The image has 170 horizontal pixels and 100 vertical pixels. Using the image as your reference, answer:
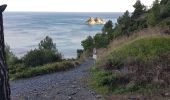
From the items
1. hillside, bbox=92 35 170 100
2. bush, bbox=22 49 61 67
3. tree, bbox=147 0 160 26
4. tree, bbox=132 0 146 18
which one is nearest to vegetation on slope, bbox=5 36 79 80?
bush, bbox=22 49 61 67

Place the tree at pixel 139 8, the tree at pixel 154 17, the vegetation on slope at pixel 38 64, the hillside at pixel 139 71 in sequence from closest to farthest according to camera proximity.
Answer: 1. the hillside at pixel 139 71
2. the vegetation on slope at pixel 38 64
3. the tree at pixel 154 17
4. the tree at pixel 139 8

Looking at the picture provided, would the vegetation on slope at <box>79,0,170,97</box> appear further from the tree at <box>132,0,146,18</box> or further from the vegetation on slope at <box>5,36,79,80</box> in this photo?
the tree at <box>132,0,146,18</box>

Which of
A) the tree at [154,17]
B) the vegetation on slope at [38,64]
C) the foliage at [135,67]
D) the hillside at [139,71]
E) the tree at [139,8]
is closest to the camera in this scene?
the hillside at [139,71]

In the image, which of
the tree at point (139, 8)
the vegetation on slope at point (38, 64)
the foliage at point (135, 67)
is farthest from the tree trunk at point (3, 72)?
the tree at point (139, 8)

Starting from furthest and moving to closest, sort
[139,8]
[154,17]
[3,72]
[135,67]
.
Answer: [139,8] < [154,17] < [135,67] < [3,72]

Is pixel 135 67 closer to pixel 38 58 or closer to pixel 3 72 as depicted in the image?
pixel 3 72

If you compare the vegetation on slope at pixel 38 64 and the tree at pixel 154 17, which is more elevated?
the tree at pixel 154 17

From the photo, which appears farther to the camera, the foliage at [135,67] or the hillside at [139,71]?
the foliage at [135,67]

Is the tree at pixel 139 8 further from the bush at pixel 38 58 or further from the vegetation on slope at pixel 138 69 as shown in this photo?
the vegetation on slope at pixel 138 69

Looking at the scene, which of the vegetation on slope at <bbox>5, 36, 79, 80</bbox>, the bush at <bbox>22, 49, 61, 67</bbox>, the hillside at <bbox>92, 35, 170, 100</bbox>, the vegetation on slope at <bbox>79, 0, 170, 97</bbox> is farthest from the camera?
the bush at <bbox>22, 49, 61, 67</bbox>

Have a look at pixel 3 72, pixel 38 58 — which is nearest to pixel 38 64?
pixel 38 58

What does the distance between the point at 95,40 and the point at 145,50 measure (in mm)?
15576

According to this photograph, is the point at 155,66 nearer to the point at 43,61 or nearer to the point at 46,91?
the point at 46,91

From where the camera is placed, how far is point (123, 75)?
13406 millimetres
